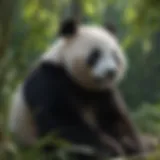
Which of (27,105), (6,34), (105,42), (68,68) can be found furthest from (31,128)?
(6,34)

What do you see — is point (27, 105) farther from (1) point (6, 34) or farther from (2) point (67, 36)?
(1) point (6, 34)

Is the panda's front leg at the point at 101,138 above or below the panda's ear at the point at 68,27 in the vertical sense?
below

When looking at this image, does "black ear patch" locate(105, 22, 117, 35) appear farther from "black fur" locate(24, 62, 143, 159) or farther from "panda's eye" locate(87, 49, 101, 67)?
"black fur" locate(24, 62, 143, 159)

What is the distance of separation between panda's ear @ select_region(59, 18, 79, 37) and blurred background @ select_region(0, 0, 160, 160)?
0.13 metres

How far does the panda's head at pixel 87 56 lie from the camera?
1.84 meters

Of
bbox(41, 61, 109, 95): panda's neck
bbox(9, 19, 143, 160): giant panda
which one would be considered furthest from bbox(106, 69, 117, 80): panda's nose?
bbox(41, 61, 109, 95): panda's neck

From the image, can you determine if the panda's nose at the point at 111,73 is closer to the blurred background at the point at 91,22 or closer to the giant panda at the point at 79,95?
the giant panda at the point at 79,95

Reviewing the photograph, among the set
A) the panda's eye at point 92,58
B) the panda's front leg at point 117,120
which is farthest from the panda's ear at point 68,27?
the panda's front leg at point 117,120

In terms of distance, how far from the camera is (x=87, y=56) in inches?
72.9

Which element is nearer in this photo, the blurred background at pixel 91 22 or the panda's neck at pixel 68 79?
the blurred background at pixel 91 22

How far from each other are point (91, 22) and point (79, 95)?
1.53ft

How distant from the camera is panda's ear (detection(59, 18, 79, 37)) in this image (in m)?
1.81

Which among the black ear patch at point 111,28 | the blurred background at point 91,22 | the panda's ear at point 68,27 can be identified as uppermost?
the black ear patch at point 111,28

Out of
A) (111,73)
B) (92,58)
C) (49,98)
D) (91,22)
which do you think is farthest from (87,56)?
(91,22)
